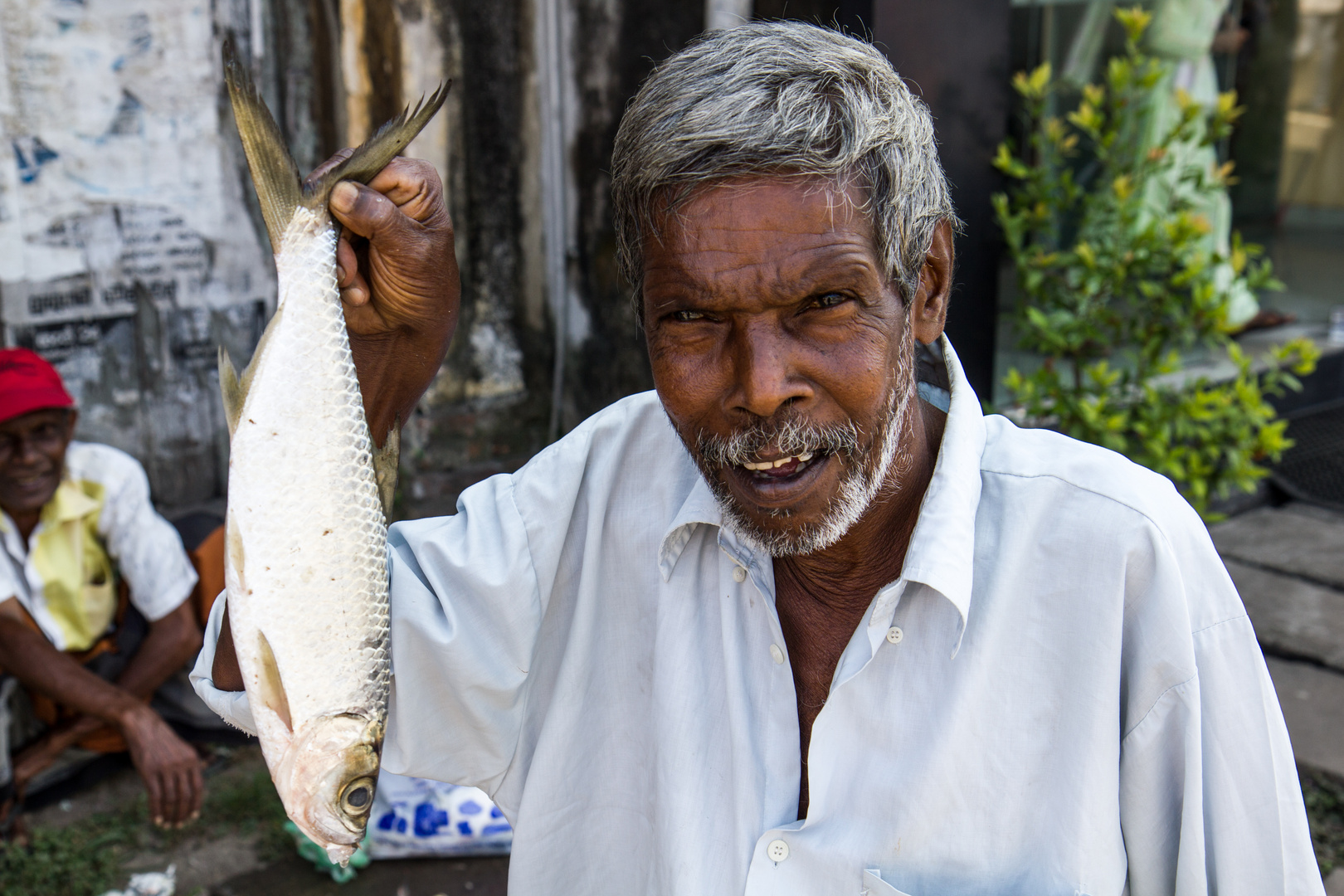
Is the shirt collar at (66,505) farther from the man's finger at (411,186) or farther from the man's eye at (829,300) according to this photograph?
the man's eye at (829,300)

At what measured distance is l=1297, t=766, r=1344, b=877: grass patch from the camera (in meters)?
3.15

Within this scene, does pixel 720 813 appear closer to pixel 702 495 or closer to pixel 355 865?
pixel 702 495

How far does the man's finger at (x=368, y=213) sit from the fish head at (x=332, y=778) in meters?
0.60

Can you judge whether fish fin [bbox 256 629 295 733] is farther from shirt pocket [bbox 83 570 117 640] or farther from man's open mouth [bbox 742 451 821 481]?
shirt pocket [bbox 83 570 117 640]

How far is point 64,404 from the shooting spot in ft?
11.6

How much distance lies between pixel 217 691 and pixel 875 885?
0.90 m

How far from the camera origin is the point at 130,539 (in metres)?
3.79

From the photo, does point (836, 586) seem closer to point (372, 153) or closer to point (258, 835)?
point (372, 153)

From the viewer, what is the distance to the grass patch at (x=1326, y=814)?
315 cm

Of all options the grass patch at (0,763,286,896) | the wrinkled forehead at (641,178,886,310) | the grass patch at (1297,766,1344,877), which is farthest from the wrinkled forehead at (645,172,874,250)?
the grass patch at (0,763,286,896)

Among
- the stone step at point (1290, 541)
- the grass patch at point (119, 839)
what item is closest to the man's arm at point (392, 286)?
the grass patch at point (119, 839)

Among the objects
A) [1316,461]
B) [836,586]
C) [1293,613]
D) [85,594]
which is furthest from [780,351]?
[1316,461]

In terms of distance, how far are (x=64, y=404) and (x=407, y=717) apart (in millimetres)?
2445

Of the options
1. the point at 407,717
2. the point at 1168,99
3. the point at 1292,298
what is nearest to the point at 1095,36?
the point at 1168,99
